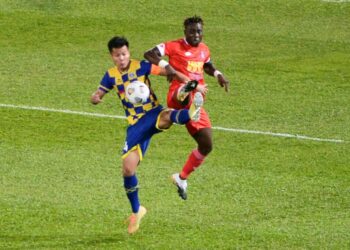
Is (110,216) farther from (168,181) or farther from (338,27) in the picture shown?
(338,27)

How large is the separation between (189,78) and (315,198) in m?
2.54

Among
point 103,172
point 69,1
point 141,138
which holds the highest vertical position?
point 141,138

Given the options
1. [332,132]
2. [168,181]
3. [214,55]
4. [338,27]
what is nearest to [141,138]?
[168,181]

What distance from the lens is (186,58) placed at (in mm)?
16344

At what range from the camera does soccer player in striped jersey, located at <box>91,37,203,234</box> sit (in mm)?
14859

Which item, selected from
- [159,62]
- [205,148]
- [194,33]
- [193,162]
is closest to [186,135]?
[193,162]

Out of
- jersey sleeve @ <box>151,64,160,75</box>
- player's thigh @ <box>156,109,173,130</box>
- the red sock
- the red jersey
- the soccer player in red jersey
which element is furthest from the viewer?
the red jersey

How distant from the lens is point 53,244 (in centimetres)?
1462

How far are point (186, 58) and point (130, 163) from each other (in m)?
2.20

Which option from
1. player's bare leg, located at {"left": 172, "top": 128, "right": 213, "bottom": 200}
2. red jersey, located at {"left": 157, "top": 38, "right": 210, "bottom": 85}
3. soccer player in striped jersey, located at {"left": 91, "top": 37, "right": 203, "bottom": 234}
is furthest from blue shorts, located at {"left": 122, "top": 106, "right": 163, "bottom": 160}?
red jersey, located at {"left": 157, "top": 38, "right": 210, "bottom": 85}

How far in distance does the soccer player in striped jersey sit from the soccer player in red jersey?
81 cm

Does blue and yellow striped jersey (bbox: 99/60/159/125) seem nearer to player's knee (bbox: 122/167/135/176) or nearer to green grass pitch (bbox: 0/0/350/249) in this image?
player's knee (bbox: 122/167/135/176)

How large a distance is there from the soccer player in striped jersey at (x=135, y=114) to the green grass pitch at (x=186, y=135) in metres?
0.63

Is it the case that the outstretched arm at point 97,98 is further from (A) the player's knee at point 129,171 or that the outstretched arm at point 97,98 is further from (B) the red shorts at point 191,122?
(B) the red shorts at point 191,122
